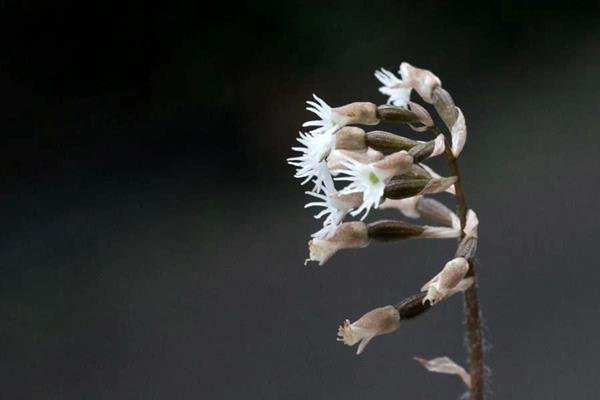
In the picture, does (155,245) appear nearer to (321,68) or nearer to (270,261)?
(270,261)

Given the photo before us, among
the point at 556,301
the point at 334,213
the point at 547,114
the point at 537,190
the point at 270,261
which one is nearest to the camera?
the point at 334,213

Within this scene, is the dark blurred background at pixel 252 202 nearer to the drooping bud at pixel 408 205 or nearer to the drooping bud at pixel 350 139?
the drooping bud at pixel 408 205

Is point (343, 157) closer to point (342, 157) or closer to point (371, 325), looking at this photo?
point (342, 157)

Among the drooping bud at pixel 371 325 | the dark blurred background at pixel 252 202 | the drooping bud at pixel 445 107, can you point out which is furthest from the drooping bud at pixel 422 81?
the dark blurred background at pixel 252 202

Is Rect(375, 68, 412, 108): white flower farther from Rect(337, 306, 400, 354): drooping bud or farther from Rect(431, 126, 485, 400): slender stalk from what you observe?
Rect(337, 306, 400, 354): drooping bud

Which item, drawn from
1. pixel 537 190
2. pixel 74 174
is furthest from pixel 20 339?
pixel 537 190

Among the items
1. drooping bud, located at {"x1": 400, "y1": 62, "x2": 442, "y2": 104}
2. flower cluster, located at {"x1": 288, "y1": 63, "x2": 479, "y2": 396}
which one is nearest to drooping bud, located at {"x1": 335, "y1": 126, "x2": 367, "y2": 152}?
flower cluster, located at {"x1": 288, "y1": 63, "x2": 479, "y2": 396}

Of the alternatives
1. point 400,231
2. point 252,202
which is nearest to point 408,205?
point 400,231
